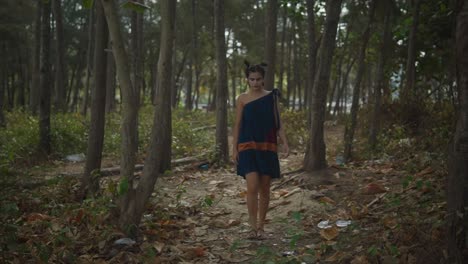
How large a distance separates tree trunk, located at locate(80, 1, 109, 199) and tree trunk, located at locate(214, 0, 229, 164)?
358cm

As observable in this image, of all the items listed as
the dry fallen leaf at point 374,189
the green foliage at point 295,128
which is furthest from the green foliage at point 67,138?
the dry fallen leaf at point 374,189

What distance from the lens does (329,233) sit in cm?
448

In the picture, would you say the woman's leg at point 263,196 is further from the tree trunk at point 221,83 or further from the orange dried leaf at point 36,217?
the tree trunk at point 221,83

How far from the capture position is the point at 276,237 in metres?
4.82

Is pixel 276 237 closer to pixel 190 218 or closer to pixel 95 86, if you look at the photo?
pixel 190 218

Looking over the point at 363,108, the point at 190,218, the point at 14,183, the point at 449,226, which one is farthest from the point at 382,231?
the point at 363,108

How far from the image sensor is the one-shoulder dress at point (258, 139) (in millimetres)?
4633

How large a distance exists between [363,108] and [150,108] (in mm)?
10229

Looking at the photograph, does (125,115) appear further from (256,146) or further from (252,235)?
(252,235)

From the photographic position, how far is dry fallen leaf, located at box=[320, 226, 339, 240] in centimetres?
441

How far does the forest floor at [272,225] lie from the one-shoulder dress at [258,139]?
2.15ft

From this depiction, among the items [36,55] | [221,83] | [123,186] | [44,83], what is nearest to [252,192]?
[123,186]

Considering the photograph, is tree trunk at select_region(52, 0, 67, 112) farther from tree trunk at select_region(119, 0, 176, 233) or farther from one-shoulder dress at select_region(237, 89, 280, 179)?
one-shoulder dress at select_region(237, 89, 280, 179)

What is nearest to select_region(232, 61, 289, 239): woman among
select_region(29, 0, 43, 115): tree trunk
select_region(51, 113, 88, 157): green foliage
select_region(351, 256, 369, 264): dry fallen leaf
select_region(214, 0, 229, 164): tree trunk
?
select_region(351, 256, 369, 264): dry fallen leaf
